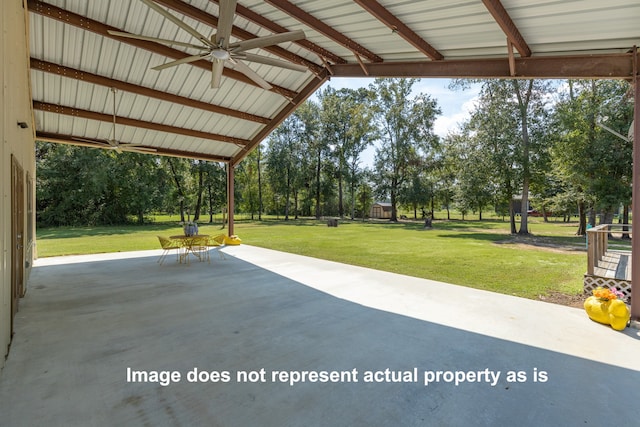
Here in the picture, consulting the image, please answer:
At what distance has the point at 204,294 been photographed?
16.0ft

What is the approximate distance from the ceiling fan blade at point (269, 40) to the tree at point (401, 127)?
2375cm

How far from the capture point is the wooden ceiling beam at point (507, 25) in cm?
319

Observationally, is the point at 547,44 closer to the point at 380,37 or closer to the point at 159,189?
the point at 380,37

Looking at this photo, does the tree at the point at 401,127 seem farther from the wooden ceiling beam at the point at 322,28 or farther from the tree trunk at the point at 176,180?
the wooden ceiling beam at the point at 322,28

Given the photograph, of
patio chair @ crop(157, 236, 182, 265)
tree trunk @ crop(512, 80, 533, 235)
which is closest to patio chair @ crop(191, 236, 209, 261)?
patio chair @ crop(157, 236, 182, 265)

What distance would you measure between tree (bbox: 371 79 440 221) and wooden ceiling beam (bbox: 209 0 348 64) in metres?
21.1

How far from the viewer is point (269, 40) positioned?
367cm

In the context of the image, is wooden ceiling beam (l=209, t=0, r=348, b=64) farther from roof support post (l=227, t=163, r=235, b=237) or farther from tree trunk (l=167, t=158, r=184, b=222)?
tree trunk (l=167, t=158, r=184, b=222)

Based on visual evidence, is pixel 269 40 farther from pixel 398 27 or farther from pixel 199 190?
pixel 199 190

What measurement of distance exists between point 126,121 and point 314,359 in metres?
7.51

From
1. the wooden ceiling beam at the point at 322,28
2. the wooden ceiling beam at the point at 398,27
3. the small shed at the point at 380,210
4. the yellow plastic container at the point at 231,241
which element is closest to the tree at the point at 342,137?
the small shed at the point at 380,210

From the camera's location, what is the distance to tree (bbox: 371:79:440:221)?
1009 inches

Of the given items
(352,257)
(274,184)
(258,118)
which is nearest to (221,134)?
(258,118)

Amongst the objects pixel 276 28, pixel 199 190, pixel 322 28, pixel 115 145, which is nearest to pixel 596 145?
pixel 322 28
